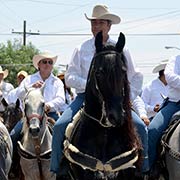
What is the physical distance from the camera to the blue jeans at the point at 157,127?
30.3ft

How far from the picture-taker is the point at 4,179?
9016mm

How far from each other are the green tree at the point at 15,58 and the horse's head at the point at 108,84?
5719cm

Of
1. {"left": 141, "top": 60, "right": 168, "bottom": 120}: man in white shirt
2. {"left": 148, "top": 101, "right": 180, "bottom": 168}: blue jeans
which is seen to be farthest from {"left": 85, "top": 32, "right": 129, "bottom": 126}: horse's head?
{"left": 141, "top": 60, "right": 168, "bottom": 120}: man in white shirt

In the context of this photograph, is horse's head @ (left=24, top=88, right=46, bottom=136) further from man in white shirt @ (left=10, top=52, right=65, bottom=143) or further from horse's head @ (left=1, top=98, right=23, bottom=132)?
horse's head @ (left=1, top=98, right=23, bottom=132)

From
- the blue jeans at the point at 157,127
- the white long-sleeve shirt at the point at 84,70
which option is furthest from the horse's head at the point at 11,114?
the white long-sleeve shirt at the point at 84,70

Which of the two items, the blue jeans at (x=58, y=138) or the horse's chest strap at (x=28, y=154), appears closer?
the blue jeans at (x=58, y=138)

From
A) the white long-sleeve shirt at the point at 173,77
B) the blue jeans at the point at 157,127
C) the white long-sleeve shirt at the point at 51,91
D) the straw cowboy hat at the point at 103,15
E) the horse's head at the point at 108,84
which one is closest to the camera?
the horse's head at the point at 108,84

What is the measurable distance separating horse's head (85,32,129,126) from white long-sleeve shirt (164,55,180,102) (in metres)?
1.61

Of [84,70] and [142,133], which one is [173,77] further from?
[84,70]

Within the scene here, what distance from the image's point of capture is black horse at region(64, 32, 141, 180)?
733 cm

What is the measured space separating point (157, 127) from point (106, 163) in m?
1.90

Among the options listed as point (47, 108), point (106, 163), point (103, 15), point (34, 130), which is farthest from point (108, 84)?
point (47, 108)

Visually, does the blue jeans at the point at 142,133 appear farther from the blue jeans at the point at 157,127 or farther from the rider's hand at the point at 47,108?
the rider's hand at the point at 47,108

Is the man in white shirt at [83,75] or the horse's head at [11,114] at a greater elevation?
the man in white shirt at [83,75]
